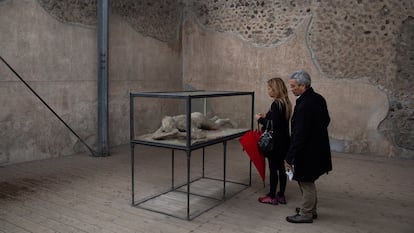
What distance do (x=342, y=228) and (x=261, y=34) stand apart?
190 inches

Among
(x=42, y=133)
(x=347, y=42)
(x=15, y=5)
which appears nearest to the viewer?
(x=15, y=5)

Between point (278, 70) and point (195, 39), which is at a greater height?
point (195, 39)

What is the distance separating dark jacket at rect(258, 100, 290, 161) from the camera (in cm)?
396

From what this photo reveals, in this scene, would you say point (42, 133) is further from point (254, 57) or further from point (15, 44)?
point (254, 57)

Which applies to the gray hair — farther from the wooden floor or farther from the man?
the wooden floor

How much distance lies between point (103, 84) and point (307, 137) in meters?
4.10

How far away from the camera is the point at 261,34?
7.62 meters

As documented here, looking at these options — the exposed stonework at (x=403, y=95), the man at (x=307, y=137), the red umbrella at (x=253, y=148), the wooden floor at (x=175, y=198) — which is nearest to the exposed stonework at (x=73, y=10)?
the wooden floor at (x=175, y=198)

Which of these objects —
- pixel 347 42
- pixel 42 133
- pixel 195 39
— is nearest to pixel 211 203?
pixel 42 133

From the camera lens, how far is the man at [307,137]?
345 centimetres

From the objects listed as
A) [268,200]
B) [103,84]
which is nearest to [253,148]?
[268,200]

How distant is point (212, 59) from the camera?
8.29 metres

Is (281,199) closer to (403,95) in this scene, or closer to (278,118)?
(278,118)

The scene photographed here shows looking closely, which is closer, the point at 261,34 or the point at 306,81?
the point at 306,81
